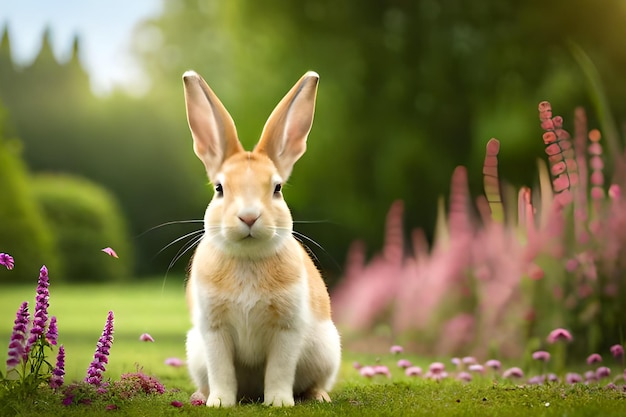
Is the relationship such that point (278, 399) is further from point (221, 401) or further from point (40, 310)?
point (40, 310)

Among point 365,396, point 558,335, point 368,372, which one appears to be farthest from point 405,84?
point 365,396

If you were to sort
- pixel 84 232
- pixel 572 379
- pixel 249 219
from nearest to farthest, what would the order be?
pixel 249 219 < pixel 572 379 < pixel 84 232

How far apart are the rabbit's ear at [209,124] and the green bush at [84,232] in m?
10.4

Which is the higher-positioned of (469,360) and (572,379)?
(469,360)

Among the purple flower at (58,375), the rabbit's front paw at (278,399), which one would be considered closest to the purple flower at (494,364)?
the rabbit's front paw at (278,399)

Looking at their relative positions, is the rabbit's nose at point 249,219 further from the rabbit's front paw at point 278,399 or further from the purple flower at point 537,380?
the purple flower at point 537,380

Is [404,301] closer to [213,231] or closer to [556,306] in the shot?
[556,306]

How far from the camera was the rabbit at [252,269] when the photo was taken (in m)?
3.82

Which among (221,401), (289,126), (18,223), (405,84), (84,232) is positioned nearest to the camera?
(221,401)

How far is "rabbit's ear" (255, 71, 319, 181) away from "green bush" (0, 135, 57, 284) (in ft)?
27.4

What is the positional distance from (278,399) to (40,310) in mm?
1265

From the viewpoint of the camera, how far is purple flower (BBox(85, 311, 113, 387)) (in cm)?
408

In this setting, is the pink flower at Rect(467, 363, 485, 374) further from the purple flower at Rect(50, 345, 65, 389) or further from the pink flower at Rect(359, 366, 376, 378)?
the purple flower at Rect(50, 345, 65, 389)

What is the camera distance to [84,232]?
14305mm
